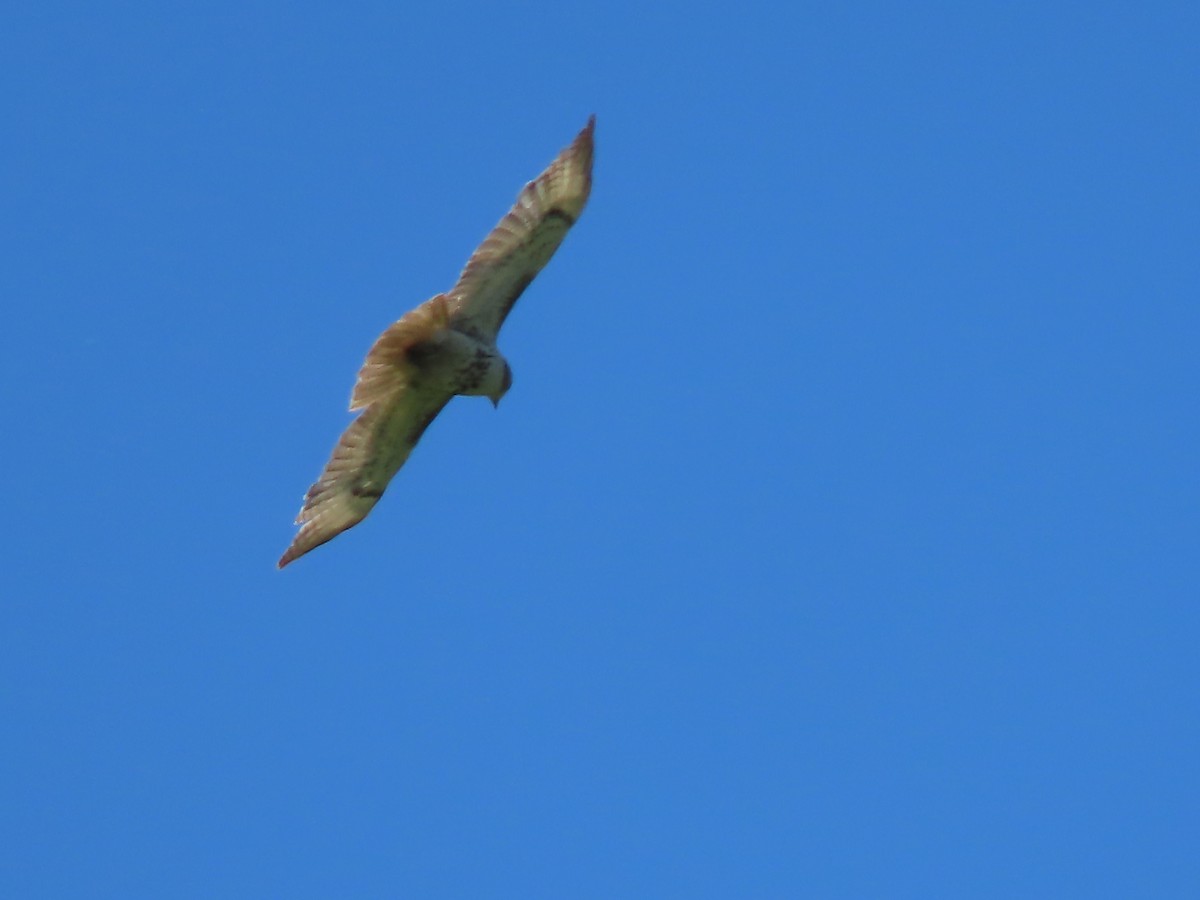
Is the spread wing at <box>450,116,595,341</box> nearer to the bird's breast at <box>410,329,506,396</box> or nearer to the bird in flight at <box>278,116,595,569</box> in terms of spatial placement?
the bird in flight at <box>278,116,595,569</box>

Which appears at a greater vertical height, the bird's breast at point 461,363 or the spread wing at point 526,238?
the spread wing at point 526,238

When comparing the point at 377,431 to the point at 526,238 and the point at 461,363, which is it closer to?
the point at 461,363

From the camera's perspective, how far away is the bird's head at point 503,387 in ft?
45.0

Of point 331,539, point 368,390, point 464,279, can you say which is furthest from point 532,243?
point 331,539

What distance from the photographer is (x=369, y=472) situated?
14.2 metres

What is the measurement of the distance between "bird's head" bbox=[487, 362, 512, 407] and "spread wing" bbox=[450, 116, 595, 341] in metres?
0.34

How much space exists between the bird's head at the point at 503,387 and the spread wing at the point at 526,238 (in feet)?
1.10

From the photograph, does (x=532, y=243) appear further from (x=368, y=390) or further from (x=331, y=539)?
(x=331, y=539)

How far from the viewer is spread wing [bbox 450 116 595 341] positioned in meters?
13.3

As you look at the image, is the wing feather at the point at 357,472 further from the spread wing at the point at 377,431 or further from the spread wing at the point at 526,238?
the spread wing at the point at 526,238

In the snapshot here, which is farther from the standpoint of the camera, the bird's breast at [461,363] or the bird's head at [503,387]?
the bird's head at [503,387]

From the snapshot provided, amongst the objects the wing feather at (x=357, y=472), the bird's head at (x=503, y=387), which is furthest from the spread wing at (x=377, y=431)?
the bird's head at (x=503, y=387)

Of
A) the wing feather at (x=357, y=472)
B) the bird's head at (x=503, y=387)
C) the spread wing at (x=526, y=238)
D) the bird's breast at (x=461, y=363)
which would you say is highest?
the spread wing at (x=526, y=238)

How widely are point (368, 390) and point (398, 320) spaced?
74cm
